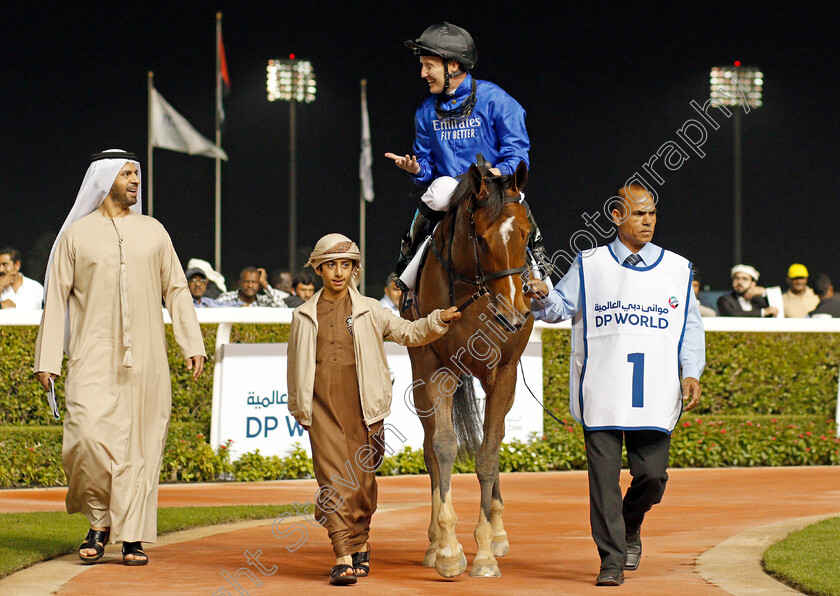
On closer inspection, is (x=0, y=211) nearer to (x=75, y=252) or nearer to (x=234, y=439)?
(x=234, y=439)

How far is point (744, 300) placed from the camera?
13945mm

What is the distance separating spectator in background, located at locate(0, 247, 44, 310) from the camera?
36.8 feet

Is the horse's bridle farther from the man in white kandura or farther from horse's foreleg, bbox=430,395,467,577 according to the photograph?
the man in white kandura

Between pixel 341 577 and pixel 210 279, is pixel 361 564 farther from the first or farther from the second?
pixel 210 279

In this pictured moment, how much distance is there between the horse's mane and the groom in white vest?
0.42 m

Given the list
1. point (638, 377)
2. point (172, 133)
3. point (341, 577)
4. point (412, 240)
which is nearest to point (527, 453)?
point (412, 240)

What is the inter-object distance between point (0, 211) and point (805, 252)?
1727 cm

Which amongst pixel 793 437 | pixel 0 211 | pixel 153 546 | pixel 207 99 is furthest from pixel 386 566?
pixel 207 99

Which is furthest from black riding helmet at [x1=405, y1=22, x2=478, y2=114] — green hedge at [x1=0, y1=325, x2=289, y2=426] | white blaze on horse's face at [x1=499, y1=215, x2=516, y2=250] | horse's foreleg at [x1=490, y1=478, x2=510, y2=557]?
green hedge at [x1=0, y1=325, x2=289, y2=426]

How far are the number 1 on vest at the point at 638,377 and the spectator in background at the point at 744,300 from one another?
8.27m

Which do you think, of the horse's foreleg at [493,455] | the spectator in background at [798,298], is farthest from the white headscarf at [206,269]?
the horse's foreleg at [493,455]

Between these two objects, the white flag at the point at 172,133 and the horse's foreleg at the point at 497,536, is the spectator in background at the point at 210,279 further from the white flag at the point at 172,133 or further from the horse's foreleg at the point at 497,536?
the horse's foreleg at the point at 497,536

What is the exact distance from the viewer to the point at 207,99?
25.0m

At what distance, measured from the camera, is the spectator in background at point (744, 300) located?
1359cm
